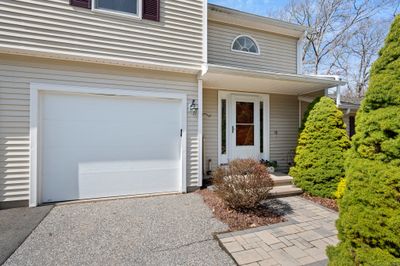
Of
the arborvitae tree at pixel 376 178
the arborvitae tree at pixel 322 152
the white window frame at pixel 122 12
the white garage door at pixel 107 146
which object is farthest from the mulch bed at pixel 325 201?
the white window frame at pixel 122 12

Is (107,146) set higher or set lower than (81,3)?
lower

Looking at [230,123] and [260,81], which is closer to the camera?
[260,81]

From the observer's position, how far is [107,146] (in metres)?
4.63

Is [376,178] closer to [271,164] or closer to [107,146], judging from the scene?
[107,146]

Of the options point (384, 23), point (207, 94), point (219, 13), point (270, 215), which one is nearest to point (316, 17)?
point (384, 23)

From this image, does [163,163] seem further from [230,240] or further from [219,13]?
[219,13]

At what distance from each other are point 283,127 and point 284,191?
106 inches

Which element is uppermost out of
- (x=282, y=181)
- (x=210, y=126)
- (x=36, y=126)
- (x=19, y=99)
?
(x=19, y=99)

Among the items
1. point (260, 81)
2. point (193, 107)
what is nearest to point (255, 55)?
point (260, 81)

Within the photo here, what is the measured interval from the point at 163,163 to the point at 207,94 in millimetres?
2392

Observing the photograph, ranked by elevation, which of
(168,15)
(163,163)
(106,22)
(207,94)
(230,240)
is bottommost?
(230,240)

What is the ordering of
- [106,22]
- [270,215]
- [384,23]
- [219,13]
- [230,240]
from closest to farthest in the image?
[230,240] < [270,215] < [106,22] < [219,13] < [384,23]

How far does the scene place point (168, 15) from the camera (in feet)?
16.1

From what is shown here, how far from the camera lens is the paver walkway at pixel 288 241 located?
254 cm
